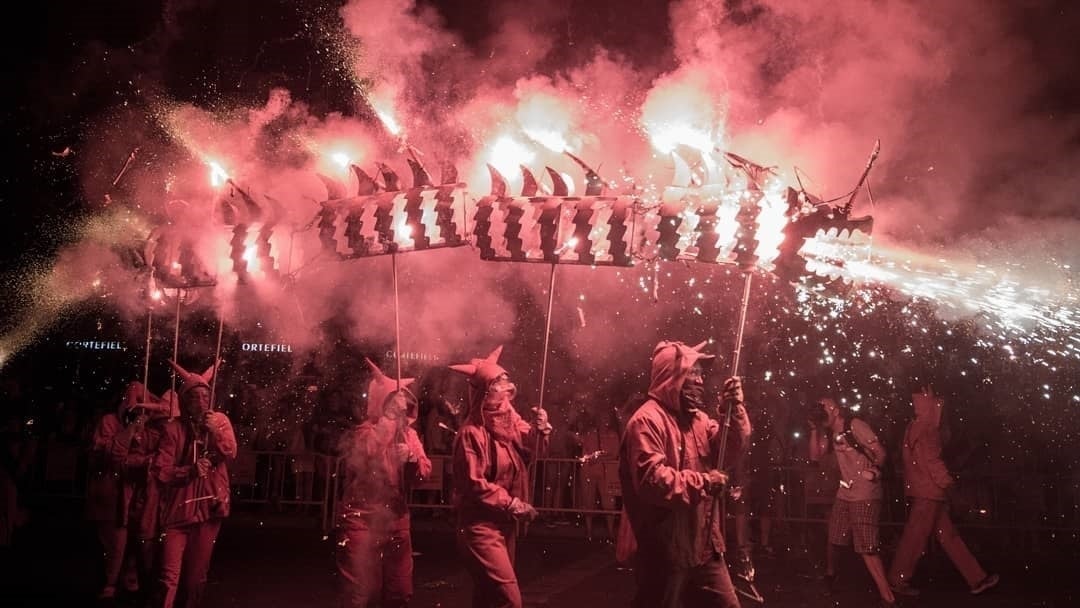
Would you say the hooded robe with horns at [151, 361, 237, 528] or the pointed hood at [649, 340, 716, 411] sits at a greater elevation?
the pointed hood at [649, 340, 716, 411]

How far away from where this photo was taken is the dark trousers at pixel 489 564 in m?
5.56

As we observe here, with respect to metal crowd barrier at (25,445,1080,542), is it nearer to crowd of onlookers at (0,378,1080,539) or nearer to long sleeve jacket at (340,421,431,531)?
crowd of onlookers at (0,378,1080,539)

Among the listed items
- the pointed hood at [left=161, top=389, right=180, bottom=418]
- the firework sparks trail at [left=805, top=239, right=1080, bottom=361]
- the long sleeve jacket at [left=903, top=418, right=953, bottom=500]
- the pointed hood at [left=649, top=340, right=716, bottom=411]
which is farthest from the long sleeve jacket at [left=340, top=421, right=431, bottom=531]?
the long sleeve jacket at [left=903, top=418, right=953, bottom=500]

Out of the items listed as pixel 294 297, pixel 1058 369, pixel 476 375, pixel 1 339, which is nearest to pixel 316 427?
pixel 294 297

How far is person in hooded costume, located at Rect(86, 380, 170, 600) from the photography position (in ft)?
23.2

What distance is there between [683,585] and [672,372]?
1265mm

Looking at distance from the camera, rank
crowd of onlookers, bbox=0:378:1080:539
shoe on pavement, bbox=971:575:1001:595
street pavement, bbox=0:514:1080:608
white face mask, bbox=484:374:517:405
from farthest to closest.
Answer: crowd of onlookers, bbox=0:378:1080:539
shoe on pavement, bbox=971:575:1001:595
street pavement, bbox=0:514:1080:608
white face mask, bbox=484:374:517:405

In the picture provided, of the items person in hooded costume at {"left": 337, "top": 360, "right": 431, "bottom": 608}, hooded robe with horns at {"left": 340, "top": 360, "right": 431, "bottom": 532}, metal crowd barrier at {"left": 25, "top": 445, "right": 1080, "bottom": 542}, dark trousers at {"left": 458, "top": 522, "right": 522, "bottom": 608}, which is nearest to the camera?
dark trousers at {"left": 458, "top": 522, "right": 522, "bottom": 608}

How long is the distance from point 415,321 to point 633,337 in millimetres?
6249

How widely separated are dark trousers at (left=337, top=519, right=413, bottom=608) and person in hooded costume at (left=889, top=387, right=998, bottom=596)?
495 cm

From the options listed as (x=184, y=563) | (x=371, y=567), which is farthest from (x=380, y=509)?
(x=184, y=563)

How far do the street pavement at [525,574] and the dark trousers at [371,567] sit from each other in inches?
59.4

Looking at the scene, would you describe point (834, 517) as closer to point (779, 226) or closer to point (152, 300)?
point (779, 226)

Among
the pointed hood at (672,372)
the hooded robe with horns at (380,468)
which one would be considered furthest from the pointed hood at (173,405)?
the pointed hood at (672,372)
